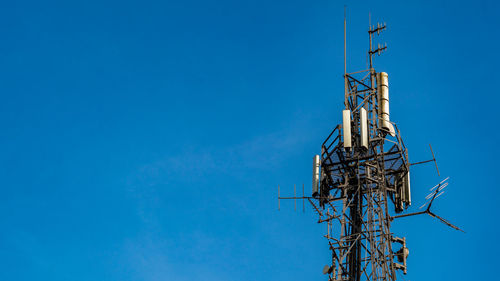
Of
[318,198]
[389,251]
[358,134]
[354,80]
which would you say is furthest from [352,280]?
[354,80]

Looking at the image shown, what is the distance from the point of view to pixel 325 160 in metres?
46.5

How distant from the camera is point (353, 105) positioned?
158 ft

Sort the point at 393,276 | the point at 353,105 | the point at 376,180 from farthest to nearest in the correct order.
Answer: the point at 353,105 → the point at 376,180 → the point at 393,276

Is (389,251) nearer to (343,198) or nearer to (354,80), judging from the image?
(343,198)

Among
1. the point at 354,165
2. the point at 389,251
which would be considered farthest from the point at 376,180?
the point at 389,251

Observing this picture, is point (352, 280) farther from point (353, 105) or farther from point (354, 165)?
point (353, 105)

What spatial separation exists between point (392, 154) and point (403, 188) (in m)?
2.29

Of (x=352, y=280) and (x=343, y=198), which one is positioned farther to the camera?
(x=343, y=198)

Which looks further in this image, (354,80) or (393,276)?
(354,80)

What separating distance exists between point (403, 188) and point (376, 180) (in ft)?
8.18

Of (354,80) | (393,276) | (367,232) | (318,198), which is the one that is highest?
(354,80)

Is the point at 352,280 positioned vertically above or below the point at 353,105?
below

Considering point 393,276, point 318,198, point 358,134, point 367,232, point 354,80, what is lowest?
point 393,276

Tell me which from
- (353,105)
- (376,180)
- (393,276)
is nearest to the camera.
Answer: (393,276)
